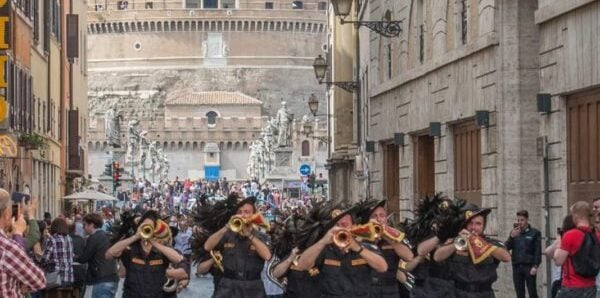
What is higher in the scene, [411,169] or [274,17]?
[274,17]

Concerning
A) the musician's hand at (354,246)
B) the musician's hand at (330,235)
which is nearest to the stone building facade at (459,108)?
the musician's hand at (354,246)

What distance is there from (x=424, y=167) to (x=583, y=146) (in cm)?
918

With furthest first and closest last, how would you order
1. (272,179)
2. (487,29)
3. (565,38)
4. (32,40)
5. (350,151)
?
(272,179) → (350,151) → (32,40) → (487,29) → (565,38)

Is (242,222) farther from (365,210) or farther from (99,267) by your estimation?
(99,267)

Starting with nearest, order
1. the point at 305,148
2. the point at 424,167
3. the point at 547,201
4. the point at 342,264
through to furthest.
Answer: the point at 342,264
the point at 547,201
the point at 424,167
the point at 305,148

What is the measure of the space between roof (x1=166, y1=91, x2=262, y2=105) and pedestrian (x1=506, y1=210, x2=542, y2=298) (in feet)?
421

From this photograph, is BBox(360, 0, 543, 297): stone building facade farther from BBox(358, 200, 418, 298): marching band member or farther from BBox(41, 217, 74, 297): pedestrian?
BBox(358, 200, 418, 298): marching band member

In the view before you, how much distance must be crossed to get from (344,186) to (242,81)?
10871 cm

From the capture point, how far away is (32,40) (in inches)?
1284

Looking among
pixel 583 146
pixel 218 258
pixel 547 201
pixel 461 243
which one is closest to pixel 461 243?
pixel 461 243

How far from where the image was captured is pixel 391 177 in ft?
95.2

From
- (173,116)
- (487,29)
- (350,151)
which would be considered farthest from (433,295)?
(173,116)

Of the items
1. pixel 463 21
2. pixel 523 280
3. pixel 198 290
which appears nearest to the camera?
pixel 523 280

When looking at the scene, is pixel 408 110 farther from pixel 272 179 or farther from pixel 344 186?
pixel 272 179
